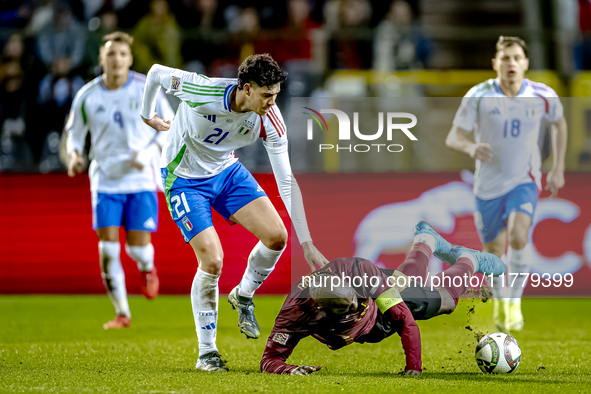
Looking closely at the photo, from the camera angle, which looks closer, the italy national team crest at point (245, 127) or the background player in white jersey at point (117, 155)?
the italy national team crest at point (245, 127)

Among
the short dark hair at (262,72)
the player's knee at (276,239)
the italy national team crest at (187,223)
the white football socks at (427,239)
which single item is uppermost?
the short dark hair at (262,72)

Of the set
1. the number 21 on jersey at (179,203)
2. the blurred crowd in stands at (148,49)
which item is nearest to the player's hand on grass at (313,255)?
the number 21 on jersey at (179,203)

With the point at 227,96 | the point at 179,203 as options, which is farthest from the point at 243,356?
the point at 227,96

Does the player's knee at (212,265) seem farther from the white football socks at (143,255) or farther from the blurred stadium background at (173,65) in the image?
the blurred stadium background at (173,65)

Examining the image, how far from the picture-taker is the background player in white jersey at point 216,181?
15.5 ft

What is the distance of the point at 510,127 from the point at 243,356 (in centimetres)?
317

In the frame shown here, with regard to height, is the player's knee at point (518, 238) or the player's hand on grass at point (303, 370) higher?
the player's knee at point (518, 238)

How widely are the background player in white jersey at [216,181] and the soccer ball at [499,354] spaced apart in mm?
1173

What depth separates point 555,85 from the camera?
9.45 metres

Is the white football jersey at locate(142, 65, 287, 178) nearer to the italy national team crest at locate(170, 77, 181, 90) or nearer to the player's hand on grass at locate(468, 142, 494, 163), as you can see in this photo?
the italy national team crest at locate(170, 77, 181, 90)

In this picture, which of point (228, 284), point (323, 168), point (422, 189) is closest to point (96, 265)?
point (228, 284)

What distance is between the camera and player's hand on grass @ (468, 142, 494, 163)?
6.31 metres

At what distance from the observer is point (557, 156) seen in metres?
6.66

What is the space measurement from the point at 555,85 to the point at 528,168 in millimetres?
3331
